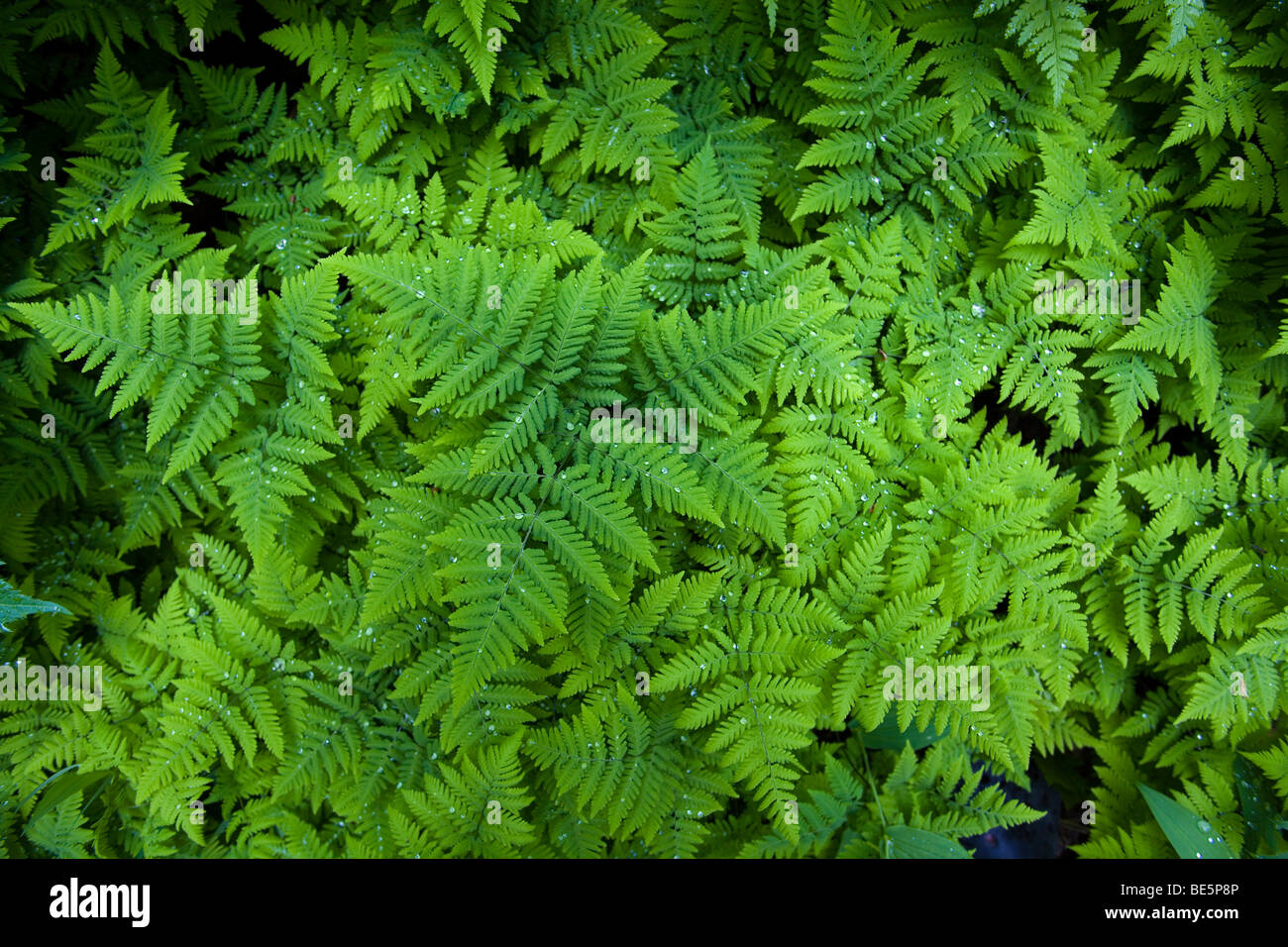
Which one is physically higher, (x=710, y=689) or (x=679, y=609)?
(x=679, y=609)

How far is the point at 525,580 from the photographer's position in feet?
12.0

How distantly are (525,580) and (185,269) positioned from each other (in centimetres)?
271

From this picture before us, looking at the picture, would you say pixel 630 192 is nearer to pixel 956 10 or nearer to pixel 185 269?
pixel 956 10

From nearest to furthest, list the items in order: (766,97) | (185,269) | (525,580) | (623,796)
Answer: (525,580)
(623,796)
(185,269)
(766,97)

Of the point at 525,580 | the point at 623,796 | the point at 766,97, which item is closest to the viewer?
the point at 525,580

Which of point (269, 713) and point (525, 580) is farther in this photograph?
point (269, 713)

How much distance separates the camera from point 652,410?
13.2 ft

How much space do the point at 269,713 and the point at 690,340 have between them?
9.85ft

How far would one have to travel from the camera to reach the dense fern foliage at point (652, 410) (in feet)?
13.3

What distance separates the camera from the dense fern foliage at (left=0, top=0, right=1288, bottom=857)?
4.06 meters

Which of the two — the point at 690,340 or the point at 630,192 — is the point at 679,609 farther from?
the point at 630,192
